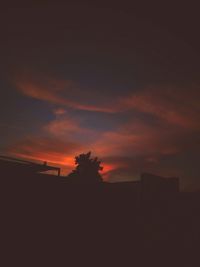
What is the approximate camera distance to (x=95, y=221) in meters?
11.0

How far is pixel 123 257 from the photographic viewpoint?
11.4 metres

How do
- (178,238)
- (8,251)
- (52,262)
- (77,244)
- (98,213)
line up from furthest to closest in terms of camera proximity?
1. (178,238)
2. (98,213)
3. (77,244)
4. (52,262)
5. (8,251)

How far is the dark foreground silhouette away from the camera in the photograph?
940 cm

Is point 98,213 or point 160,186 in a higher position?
point 160,186

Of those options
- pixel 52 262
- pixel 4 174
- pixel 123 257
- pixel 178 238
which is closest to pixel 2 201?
pixel 4 174

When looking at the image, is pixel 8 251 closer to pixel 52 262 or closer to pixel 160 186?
pixel 52 262

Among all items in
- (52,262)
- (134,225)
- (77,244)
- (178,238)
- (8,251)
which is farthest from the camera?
(178,238)

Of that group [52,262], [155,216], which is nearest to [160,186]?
[155,216]

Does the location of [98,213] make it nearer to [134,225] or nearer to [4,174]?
[134,225]

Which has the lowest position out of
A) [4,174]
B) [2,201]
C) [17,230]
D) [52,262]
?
[52,262]

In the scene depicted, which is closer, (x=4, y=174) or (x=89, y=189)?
(x=4, y=174)

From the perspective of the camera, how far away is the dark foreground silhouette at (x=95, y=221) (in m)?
9.40

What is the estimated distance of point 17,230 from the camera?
9219 millimetres

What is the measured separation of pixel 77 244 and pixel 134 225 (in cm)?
245
